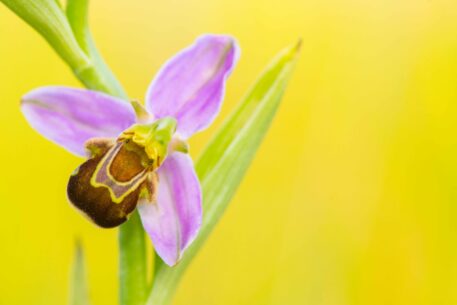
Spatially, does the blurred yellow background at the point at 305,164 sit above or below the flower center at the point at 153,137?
below

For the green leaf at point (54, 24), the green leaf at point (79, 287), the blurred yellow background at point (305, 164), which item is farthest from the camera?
the blurred yellow background at point (305, 164)

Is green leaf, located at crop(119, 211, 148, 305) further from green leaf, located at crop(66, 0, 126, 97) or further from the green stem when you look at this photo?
green leaf, located at crop(66, 0, 126, 97)

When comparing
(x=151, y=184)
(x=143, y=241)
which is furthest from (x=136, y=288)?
(x=151, y=184)

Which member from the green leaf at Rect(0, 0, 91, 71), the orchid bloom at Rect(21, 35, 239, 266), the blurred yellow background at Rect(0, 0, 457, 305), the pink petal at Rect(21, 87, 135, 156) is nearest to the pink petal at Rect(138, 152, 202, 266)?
the orchid bloom at Rect(21, 35, 239, 266)

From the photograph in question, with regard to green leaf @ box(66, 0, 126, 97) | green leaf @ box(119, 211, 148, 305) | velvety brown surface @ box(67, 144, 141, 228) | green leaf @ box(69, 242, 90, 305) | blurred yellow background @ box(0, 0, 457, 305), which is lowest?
blurred yellow background @ box(0, 0, 457, 305)

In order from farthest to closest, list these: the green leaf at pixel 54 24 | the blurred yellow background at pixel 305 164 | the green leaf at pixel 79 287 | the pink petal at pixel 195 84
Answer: the blurred yellow background at pixel 305 164
the green leaf at pixel 79 287
the green leaf at pixel 54 24
the pink petal at pixel 195 84

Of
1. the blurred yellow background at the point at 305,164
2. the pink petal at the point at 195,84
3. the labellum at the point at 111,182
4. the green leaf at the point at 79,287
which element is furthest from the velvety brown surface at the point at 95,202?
the blurred yellow background at the point at 305,164

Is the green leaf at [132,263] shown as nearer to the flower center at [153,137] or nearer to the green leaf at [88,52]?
the flower center at [153,137]
